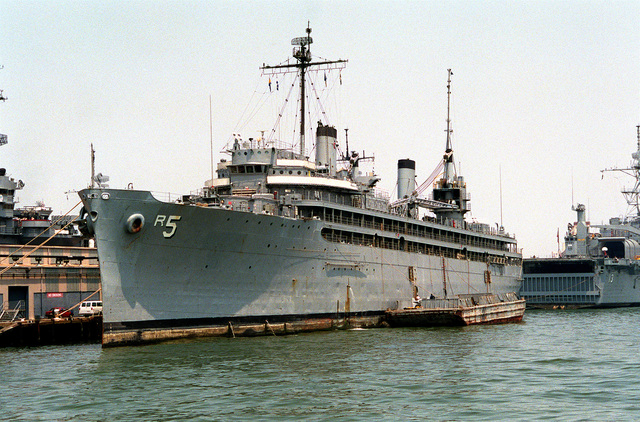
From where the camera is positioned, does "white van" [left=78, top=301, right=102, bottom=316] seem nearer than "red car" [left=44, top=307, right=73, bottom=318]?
No

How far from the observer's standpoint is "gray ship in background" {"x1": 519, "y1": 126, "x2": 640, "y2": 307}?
242 ft

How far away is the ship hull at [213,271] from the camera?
29688 mm

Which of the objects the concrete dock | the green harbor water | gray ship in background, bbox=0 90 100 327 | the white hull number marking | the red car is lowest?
the green harbor water

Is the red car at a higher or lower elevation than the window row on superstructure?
lower

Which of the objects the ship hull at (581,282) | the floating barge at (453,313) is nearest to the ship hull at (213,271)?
the floating barge at (453,313)

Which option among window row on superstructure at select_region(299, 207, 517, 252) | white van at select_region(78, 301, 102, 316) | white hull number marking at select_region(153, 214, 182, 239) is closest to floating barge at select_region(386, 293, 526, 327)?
window row on superstructure at select_region(299, 207, 517, 252)

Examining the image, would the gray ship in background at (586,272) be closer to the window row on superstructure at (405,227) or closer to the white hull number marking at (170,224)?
the window row on superstructure at (405,227)

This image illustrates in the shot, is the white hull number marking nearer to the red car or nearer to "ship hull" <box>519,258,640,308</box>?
the red car

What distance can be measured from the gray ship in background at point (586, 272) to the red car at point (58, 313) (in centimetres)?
5193

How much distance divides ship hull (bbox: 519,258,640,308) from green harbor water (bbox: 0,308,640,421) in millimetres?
42607

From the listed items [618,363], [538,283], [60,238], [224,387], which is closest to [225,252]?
[224,387]

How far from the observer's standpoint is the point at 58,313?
38188 millimetres

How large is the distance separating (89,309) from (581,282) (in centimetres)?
5315

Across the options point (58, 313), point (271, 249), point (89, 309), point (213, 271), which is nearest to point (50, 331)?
point (58, 313)
